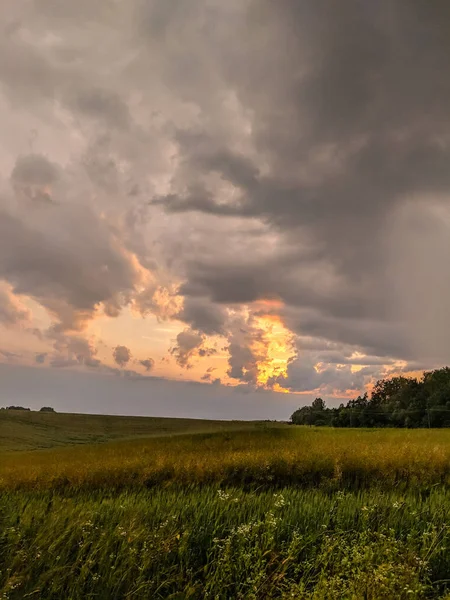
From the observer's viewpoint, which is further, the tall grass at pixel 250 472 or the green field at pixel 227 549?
the tall grass at pixel 250 472

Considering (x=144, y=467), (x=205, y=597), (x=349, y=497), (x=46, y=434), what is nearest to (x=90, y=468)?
(x=144, y=467)

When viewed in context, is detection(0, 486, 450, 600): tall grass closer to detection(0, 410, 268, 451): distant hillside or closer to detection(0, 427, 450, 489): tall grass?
detection(0, 427, 450, 489): tall grass

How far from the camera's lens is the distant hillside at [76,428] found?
4169 cm

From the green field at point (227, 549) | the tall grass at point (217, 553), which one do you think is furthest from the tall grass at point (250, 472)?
the tall grass at point (217, 553)

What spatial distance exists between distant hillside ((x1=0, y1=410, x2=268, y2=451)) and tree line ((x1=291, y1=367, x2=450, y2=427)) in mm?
49208

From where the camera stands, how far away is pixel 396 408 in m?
103

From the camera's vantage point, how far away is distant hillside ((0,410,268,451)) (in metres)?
41.7

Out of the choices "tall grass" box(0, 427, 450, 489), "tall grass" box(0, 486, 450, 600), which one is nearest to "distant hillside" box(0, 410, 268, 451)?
"tall grass" box(0, 427, 450, 489)

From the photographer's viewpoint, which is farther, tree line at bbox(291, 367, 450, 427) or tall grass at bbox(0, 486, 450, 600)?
tree line at bbox(291, 367, 450, 427)

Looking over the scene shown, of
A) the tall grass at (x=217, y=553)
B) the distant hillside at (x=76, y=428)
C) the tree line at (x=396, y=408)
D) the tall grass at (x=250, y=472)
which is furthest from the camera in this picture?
the tree line at (x=396, y=408)

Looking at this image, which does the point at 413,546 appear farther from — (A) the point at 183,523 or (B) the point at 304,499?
(A) the point at 183,523

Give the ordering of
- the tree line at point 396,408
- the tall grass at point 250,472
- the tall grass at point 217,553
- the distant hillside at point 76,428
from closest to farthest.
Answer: the tall grass at point 217,553, the tall grass at point 250,472, the distant hillside at point 76,428, the tree line at point 396,408

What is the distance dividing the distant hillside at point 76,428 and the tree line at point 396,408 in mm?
49208

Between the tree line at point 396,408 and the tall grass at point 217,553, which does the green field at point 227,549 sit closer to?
the tall grass at point 217,553
